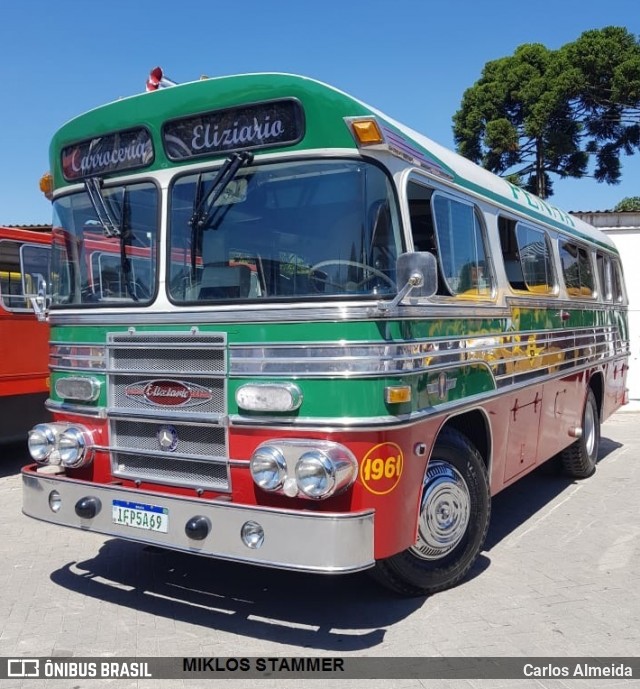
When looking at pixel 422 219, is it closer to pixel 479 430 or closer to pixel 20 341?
pixel 479 430

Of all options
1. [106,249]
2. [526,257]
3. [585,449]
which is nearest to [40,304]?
[106,249]

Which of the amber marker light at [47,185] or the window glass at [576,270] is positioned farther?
the window glass at [576,270]

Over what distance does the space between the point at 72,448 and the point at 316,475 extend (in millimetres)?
1806

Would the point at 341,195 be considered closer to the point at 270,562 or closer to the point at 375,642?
the point at 270,562

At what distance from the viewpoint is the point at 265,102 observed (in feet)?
12.9

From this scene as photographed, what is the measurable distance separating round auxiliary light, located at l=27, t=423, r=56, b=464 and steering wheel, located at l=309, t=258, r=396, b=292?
6.72ft

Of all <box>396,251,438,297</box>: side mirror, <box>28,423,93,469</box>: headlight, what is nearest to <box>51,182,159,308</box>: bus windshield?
<box>28,423,93,469</box>: headlight

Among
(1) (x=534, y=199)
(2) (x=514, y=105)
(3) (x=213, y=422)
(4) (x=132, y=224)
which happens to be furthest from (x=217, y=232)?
(2) (x=514, y=105)

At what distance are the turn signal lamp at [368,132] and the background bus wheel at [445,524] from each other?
6.05ft

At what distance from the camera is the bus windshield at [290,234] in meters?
3.80

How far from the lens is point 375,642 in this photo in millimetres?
3992

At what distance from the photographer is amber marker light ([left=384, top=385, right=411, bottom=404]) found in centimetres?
375

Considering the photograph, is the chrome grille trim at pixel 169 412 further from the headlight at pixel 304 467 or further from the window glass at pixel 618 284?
the window glass at pixel 618 284

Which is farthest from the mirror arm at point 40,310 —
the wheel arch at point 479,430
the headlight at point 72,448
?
the wheel arch at point 479,430
